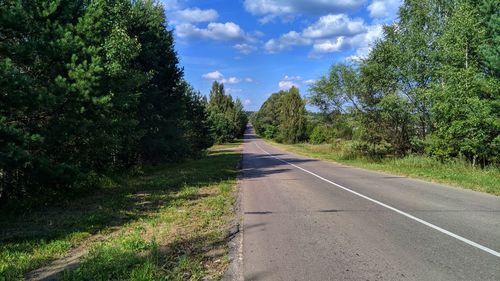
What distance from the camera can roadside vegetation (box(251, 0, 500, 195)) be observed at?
18.8 metres

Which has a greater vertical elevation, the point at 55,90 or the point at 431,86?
the point at 431,86

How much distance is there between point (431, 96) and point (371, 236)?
17.2 m

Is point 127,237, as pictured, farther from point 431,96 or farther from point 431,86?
point 431,86

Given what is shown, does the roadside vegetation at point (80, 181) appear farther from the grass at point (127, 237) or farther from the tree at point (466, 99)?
the tree at point (466, 99)

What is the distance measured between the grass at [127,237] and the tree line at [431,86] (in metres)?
13.7

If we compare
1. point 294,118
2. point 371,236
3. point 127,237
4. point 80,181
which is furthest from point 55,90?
point 294,118

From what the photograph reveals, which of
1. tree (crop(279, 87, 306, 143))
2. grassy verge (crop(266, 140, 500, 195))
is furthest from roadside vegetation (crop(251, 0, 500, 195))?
tree (crop(279, 87, 306, 143))

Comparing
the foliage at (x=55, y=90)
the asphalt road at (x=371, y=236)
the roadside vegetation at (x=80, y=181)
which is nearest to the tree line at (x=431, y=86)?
the asphalt road at (x=371, y=236)

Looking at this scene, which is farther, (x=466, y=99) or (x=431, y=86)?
(x=431, y=86)

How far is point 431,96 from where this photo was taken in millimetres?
21969

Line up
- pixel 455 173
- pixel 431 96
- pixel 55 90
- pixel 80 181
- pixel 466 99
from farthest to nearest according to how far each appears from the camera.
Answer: pixel 431 96
pixel 466 99
pixel 455 173
pixel 80 181
pixel 55 90

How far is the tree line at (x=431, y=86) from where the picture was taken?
19.3 meters

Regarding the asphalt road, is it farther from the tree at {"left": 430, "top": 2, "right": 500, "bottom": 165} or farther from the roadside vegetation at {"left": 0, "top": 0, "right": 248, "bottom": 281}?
the tree at {"left": 430, "top": 2, "right": 500, "bottom": 165}

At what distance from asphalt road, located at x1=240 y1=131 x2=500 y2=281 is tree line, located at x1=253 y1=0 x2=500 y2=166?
27.4ft
